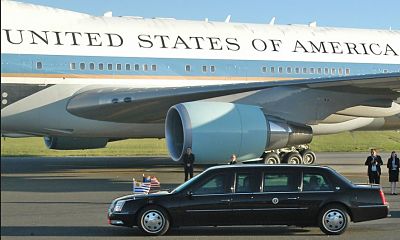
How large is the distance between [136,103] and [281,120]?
4.44 m

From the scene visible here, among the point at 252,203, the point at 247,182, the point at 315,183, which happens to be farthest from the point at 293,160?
the point at 252,203

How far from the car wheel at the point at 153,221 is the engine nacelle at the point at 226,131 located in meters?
7.29

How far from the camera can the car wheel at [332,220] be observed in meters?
11.3

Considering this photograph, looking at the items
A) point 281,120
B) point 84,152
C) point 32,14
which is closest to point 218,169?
point 281,120

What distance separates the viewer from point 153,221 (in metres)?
11.2

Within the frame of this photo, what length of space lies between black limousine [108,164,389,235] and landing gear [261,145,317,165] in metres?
10.2

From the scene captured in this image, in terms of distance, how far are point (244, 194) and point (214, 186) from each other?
50 cm

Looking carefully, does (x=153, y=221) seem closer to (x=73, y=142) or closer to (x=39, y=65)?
(x=39, y=65)

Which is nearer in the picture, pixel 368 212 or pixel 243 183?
pixel 368 212

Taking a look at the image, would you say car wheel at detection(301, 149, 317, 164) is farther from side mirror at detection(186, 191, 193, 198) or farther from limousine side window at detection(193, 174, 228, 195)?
side mirror at detection(186, 191, 193, 198)

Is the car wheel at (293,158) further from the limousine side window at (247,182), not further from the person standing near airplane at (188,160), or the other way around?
the limousine side window at (247,182)

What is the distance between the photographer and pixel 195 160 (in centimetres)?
1861

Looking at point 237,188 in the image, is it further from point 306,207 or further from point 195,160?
point 195,160

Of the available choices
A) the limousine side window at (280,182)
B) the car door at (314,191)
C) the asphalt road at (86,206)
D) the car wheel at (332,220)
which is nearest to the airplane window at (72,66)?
the asphalt road at (86,206)
